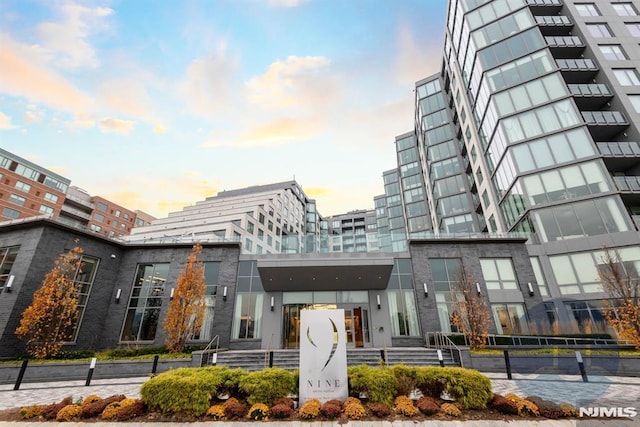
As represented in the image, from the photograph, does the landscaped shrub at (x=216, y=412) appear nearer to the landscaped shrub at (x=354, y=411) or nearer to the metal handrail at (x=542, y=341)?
the landscaped shrub at (x=354, y=411)

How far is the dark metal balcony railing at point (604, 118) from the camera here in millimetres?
26017

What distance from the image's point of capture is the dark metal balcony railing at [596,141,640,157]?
24623 millimetres

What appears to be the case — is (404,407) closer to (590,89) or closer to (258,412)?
(258,412)

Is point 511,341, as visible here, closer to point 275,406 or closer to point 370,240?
point 370,240

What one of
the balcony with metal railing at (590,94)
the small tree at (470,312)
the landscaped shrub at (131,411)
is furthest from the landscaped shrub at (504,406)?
the balcony with metal railing at (590,94)

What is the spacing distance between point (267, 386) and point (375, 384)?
121 inches

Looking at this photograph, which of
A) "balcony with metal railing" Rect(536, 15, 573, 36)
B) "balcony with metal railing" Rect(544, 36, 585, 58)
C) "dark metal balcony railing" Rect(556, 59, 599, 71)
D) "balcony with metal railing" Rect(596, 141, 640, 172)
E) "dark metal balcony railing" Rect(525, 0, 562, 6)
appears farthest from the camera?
"dark metal balcony railing" Rect(525, 0, 562, 6)

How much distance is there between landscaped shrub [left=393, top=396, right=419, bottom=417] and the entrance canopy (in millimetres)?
11034

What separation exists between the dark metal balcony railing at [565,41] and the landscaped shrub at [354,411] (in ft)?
129

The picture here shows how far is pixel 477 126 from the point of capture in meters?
35.7

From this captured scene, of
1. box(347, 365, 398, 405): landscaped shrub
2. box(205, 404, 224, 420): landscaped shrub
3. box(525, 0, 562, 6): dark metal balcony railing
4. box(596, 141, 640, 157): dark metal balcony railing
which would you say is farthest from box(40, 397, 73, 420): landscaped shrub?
box(525, 0, 562, 6): dark metal balcony railing

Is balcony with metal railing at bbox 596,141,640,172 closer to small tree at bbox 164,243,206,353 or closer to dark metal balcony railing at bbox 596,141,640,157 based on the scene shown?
Result: dark metal balcony railing at bbox 596,141,640,157

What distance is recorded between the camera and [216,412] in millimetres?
7320
